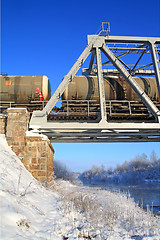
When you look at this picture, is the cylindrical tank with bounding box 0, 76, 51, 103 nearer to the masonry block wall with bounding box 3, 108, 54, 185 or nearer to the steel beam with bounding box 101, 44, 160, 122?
the masonry block wall with bounding box 3, 108, 54, 185

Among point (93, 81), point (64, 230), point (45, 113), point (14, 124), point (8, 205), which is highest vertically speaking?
point (93, 81)

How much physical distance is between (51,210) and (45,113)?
264 inches

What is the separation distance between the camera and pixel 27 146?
9000 mm


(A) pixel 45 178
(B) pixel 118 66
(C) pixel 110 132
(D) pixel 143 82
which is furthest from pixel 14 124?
(D) pixel 143 82

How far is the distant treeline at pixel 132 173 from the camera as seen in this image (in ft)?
171

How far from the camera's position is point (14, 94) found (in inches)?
475

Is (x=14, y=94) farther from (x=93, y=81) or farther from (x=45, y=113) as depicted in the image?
(x=93, y=81)

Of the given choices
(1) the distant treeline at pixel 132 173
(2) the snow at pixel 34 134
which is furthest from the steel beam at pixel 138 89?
(1) the distant treeline at pixel 132 173

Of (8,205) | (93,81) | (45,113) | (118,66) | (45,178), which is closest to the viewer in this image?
(8,205)

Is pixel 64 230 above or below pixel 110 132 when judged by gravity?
below

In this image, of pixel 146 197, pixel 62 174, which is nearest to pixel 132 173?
pixel 62 174

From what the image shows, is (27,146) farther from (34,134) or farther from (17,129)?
(17,129)

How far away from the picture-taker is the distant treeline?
171 ft

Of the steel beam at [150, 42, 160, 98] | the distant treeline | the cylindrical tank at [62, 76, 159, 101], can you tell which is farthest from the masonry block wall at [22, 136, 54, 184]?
the distant treeline
